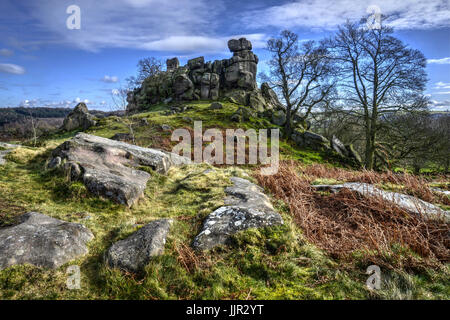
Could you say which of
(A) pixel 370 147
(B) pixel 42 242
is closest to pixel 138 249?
(B) pixel 42 242

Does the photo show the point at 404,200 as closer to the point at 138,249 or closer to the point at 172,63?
the point at 138,249

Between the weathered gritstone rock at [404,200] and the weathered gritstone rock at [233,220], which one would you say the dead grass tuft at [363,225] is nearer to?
the weathered gritstone rock at [404,200]

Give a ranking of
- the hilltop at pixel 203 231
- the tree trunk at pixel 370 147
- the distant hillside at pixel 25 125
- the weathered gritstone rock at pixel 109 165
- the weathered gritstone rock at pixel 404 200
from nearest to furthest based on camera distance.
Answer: the hilltop at pixel 203 231 < the weathered gritstone rock at pixel 404 200 < the weathered gritstone rock at pixel 109 165 < the tree trunk at pixel 370 147 < the distant hillside at pixel 25 125

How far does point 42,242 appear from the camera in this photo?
143 inches

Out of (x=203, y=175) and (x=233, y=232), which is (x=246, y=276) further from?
(x=203, y=175)

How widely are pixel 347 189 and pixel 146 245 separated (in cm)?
554

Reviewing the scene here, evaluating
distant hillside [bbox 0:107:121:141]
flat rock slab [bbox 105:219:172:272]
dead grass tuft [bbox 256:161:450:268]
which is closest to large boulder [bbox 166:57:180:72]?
distant hillside [bbox 0:107:121:141]

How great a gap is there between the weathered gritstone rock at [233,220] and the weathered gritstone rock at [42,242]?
205 centimetres

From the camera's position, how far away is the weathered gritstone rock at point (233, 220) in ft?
13.6

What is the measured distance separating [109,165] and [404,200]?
28.4 feet

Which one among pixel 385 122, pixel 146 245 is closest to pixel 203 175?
pixel 146 245


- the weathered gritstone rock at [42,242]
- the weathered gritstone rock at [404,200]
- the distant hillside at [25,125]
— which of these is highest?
the distant hillside at [25,125]

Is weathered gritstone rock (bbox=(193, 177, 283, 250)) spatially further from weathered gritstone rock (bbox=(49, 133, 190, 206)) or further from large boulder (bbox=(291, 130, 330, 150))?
large boulder (bbox=(291, 130, 330, 150))

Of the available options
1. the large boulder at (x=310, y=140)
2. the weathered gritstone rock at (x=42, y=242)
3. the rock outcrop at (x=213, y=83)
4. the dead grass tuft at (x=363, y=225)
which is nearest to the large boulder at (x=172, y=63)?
the rock outcrop at (x=213, y=83)
